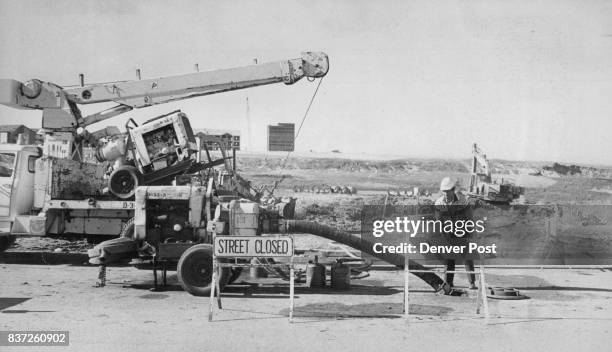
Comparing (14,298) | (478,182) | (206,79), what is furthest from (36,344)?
(478,182)

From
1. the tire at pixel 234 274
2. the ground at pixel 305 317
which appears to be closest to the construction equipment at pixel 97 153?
the ground at pixel 305 317

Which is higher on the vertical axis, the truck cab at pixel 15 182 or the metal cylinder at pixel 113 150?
the metal cylinder at pixel 113 150

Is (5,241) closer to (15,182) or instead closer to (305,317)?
(15,182)

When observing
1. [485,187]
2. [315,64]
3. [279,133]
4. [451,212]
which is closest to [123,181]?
[315,64]

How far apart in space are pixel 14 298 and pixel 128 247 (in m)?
1.95

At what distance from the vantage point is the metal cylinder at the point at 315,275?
35.0 feet

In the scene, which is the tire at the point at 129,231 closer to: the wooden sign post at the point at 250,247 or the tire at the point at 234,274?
the tire at the point at 234,274

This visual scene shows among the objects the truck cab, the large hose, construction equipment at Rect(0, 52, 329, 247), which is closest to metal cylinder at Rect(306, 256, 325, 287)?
the large hose

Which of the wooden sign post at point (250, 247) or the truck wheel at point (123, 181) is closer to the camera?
the wooden sign post at point (250, 247)

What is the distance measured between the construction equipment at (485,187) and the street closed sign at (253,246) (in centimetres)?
1049

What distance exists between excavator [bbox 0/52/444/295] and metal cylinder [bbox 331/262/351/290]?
446mm

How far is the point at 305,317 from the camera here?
810cm

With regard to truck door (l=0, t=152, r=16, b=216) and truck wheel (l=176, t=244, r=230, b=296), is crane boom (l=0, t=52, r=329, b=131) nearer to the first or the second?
truck door (l=0, t=152, r=16, b=216)

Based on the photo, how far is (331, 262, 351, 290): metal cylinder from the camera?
34.5ft
